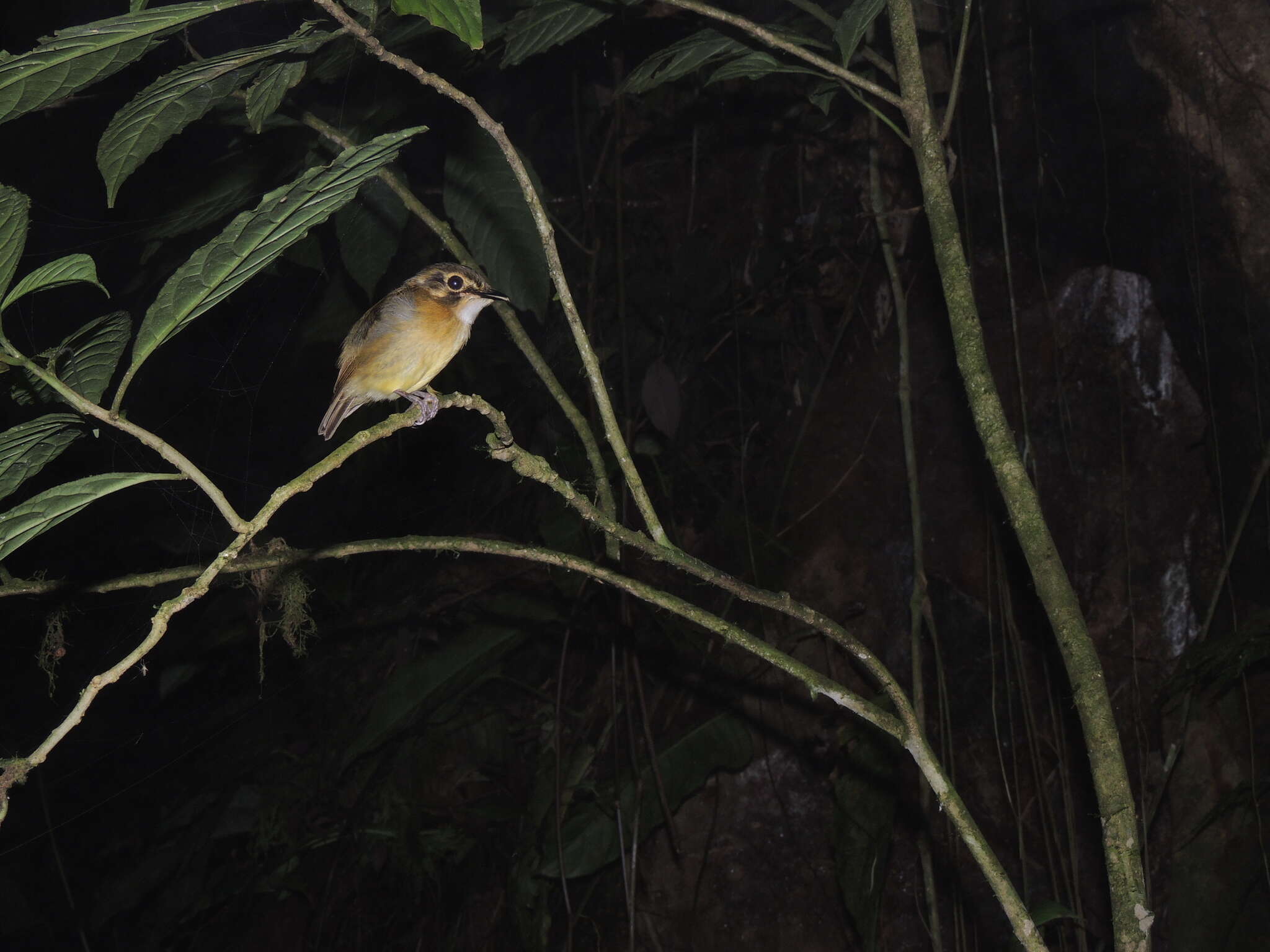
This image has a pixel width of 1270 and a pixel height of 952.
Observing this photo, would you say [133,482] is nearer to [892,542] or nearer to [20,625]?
[20,625]

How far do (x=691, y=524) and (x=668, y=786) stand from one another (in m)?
1.29

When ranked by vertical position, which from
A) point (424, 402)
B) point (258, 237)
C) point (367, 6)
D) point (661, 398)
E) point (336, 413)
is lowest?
point (661, 398)

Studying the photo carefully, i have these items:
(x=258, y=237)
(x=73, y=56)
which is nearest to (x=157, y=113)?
(x=73, y=56)

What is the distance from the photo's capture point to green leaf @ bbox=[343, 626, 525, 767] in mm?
3273

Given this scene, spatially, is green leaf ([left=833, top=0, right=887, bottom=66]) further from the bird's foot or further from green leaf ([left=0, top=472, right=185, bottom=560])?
green leaf ([left=0, top=472, right=185, bottom=560])

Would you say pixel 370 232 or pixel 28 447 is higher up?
pixel 370 232

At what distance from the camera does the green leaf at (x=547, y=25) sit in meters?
1.64

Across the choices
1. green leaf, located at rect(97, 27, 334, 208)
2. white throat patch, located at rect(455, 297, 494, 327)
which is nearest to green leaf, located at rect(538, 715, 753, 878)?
white throat patch, located at rect(455, 297, 494, 327)

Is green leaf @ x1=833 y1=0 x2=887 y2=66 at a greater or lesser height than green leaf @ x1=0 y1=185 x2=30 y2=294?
greater

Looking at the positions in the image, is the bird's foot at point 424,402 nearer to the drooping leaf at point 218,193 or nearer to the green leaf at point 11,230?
the drooping leaf at point 218,193

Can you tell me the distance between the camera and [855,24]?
4.44 feet

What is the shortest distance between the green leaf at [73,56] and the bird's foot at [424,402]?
0.63 m

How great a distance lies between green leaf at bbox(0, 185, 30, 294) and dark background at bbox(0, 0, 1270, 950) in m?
0.77

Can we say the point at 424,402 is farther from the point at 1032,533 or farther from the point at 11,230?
the point at 1032,533
